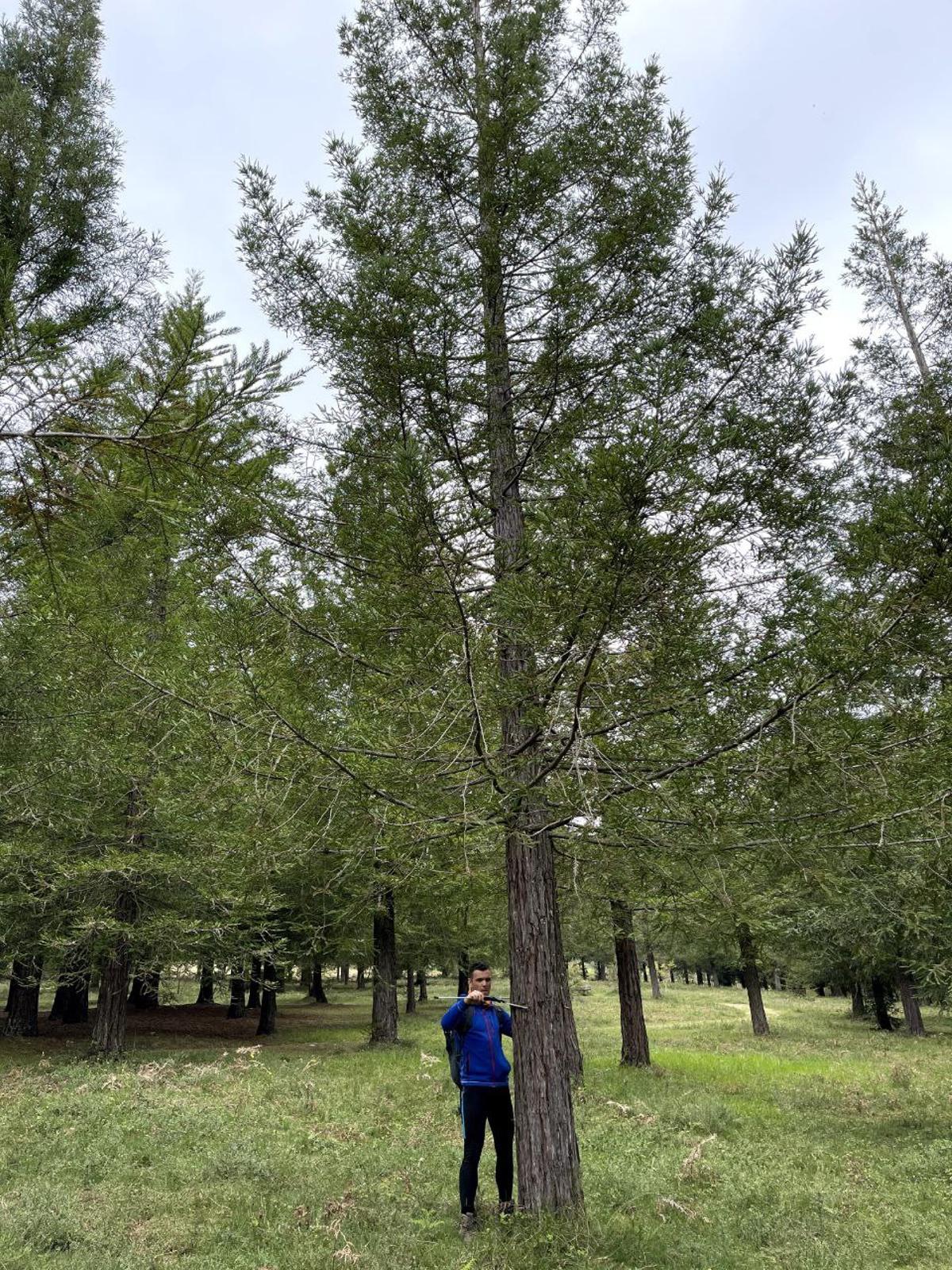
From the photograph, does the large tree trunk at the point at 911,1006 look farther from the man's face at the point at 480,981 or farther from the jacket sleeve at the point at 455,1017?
the jacket sleeve at the point at 455,1017

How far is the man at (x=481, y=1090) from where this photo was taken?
5148 millimetres

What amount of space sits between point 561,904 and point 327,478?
5.82 meters

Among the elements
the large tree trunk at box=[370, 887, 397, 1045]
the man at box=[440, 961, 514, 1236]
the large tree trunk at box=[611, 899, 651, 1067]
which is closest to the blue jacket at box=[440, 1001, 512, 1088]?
the man at box=[440, 961, 514, 1236]

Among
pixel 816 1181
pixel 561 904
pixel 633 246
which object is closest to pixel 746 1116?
pixel 816 1181

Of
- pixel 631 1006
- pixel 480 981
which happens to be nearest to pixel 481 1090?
pixel 480 981

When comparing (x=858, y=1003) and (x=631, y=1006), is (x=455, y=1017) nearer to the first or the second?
(x=631, y=1006)

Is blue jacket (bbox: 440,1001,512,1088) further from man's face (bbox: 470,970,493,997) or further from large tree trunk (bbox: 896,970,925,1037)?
large tree trunk (bbox: 896,970,925,1037)

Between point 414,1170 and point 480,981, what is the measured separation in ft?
8.55

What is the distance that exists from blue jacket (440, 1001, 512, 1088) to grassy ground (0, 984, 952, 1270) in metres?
0.87

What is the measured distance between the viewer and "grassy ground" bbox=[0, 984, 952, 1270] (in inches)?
188

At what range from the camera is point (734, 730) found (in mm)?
4242

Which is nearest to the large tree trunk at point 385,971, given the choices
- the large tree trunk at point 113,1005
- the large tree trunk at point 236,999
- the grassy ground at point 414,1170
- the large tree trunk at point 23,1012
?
the grassy ground at point 414,1170

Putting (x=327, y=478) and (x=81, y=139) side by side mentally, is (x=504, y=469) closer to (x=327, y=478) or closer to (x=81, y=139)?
(x=327, y=478)

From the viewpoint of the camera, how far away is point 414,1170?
665cm
